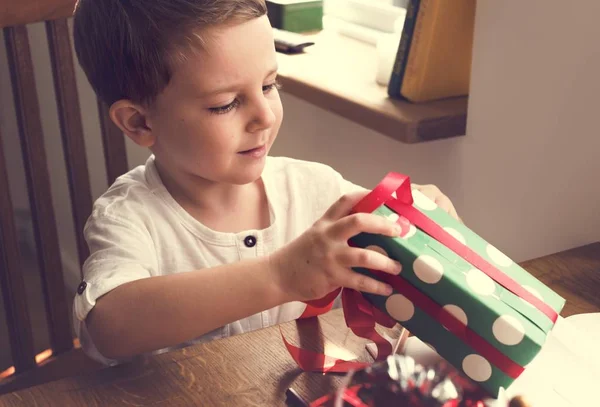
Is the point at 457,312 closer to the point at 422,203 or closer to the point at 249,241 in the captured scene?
the point at 422,203

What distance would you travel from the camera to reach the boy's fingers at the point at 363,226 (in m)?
0.63

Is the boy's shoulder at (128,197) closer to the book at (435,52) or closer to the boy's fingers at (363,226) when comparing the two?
the boy's fingers at (363,226)

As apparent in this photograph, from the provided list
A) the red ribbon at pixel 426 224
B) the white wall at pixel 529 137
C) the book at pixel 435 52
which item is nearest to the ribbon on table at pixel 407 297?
the red ribbon at pixel 426 224

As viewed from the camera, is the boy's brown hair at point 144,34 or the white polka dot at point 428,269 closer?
the white polka dot at point 428,269

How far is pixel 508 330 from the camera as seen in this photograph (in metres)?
0.61

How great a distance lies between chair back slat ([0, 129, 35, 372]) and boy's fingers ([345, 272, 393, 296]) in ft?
2.09

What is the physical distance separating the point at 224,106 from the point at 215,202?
0.59ft

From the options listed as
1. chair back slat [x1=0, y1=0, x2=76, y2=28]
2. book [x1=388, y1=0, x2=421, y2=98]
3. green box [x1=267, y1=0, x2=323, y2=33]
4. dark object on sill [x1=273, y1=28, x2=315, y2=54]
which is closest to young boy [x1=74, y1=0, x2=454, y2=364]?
chair back slat [x1=0, y1=0, x2=76, y2=28]

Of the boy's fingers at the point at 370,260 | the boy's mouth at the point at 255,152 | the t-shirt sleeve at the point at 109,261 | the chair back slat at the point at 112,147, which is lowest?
the chair back slat at the point at 112,147

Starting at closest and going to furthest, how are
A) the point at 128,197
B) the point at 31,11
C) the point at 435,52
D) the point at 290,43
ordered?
the point at 128,197, the point at 31,11, the point at 435,52, the point at 290,43

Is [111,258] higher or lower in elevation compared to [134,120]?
lower

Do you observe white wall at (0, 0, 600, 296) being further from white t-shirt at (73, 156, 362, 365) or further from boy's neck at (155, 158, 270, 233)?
boy's neck at (155, 158, 270, 233)

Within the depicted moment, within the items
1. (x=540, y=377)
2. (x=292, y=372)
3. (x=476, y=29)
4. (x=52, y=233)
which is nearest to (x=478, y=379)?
(x=540, y=377)

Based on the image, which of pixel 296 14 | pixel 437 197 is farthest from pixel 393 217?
pixel 296 14
